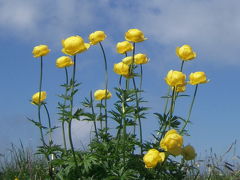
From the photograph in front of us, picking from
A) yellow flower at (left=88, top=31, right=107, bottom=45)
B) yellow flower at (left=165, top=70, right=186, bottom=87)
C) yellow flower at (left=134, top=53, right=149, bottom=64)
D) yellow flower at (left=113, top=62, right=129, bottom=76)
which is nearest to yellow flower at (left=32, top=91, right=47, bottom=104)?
yellow flower at (left=88, top=31, right=107, bottom=45)

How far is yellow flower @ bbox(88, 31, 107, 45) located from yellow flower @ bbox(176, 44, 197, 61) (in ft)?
2.17

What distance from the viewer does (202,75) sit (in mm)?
3752

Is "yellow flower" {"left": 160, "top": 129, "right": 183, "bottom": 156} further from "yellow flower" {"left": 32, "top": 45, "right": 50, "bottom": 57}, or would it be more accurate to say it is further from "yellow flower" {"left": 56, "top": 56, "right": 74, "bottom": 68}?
"yellow flower" {"left": 32, "top": 45, "right": 50, "bottom": 57}

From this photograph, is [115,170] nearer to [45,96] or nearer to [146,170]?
[146,170]

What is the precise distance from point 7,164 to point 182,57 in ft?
11.7

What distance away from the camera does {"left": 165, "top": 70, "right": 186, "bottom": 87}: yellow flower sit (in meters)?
3.55

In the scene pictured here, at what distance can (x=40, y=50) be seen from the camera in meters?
4.18

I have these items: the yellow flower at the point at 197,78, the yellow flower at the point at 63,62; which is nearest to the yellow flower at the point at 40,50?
the yellow flower at the point at 63,62

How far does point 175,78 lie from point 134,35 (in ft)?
1.74

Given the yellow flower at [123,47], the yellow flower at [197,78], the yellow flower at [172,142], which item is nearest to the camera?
the yellow flower at [172,142]

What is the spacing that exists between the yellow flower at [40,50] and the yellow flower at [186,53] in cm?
120

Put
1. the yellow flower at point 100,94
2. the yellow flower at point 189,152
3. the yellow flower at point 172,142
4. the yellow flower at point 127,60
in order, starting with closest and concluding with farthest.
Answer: the yellow flower at point 172,142
the yellow flower at point 189,152
the yellow flower at point 127,60
the yellow flower at point 100,94

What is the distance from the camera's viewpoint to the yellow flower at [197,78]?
12.3 ft

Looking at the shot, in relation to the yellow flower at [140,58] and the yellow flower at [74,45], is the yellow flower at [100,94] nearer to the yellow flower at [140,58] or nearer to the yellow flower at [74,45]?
the yellow flower at [140,58]
